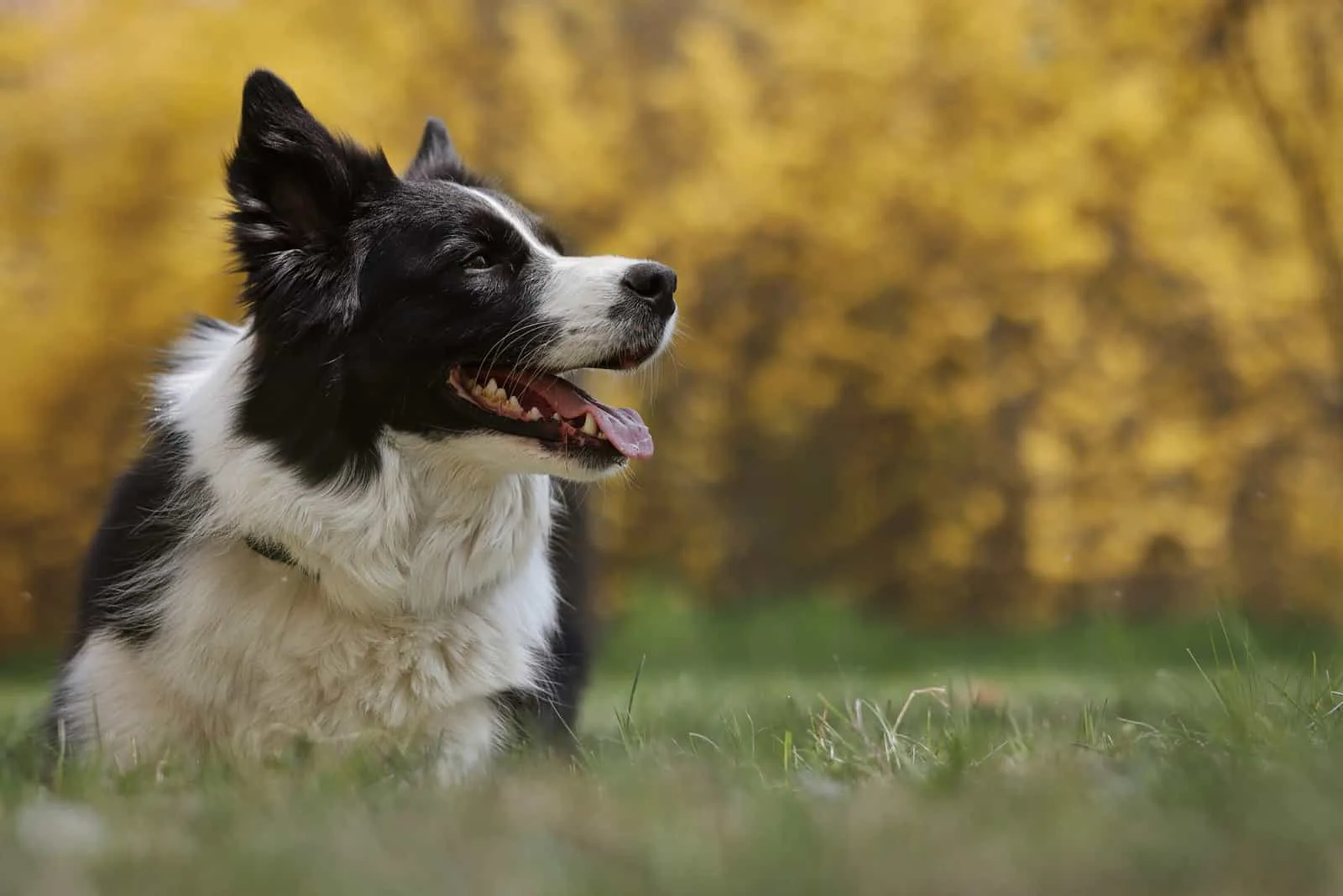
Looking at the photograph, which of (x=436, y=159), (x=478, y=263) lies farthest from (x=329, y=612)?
(x=436, y=159)

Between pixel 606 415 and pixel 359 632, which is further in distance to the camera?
pixel 606 415

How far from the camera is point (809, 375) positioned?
338 inches

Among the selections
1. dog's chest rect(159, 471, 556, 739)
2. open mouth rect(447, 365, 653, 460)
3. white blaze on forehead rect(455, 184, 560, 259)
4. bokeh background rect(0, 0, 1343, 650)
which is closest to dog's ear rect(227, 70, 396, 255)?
white blaze on forehead rect(455, 184, 560, 259)

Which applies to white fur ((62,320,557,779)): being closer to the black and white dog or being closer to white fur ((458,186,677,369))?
the black and white dog

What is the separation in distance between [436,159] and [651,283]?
92cm

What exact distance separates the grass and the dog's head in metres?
0.70

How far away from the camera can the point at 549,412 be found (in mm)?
3070

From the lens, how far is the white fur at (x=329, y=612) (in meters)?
2.82

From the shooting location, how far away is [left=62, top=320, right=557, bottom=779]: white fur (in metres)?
2.82

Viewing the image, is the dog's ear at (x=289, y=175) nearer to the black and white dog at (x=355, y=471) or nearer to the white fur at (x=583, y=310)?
the black and white dog at (x=355, y=471)

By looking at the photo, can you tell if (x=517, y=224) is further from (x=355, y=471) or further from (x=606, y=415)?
(x=355, y=471)

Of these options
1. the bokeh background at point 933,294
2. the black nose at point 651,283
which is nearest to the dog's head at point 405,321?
the black nose at point 651,283

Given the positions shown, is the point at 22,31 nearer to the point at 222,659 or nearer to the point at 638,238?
the point at 638,238

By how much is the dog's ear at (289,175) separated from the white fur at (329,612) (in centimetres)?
27
